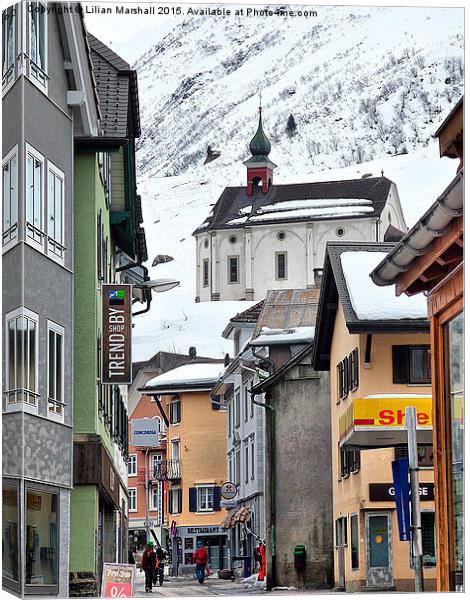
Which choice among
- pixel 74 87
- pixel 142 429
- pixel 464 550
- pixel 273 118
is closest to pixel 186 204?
pixel 142 429

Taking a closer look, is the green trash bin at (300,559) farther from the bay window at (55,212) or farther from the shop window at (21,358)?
the shop window at (21,358)

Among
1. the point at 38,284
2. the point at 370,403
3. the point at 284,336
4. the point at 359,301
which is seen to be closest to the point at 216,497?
the point at 284,336

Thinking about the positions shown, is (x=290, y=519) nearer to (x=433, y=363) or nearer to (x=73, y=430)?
(x=73, y=430)

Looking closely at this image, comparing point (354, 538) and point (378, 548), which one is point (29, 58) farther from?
point (354, 538)

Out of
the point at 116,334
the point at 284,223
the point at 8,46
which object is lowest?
the point at 116,334

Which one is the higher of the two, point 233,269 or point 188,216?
point 233,269

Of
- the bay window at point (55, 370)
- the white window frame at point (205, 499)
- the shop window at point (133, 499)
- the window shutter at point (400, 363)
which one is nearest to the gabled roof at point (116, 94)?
the bay window at point (55, 370)

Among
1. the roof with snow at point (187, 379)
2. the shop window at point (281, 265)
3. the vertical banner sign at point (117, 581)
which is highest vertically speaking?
the shop window at point (281, 265)

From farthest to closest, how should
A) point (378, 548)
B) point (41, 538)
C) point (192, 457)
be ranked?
point (192, 457) < point (378, 548) < point (41, 538)
